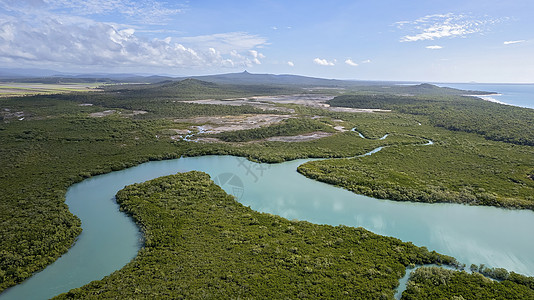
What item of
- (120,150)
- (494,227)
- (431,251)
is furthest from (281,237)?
(120,150)

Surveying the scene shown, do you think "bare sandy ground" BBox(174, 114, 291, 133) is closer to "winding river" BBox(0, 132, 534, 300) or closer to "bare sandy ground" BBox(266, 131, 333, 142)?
"bare sandy ground" BBox(266, 131, 333, 142)

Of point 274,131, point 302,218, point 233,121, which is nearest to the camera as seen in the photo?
point 302,218

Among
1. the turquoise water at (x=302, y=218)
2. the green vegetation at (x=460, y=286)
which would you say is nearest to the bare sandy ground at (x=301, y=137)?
the turquoise water at (x=302, y=218)

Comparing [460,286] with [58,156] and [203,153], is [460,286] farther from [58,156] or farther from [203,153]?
[58,156]

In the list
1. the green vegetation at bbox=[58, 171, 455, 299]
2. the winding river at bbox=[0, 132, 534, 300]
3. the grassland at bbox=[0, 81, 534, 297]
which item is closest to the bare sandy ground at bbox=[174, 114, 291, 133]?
the grassland at bbox=[0, 81, 534, 297]

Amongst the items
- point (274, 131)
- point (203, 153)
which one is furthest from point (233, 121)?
point (203, 153)

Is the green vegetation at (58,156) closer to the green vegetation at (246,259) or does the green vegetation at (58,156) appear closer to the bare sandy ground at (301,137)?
the bare sandy ground at (301,137)
